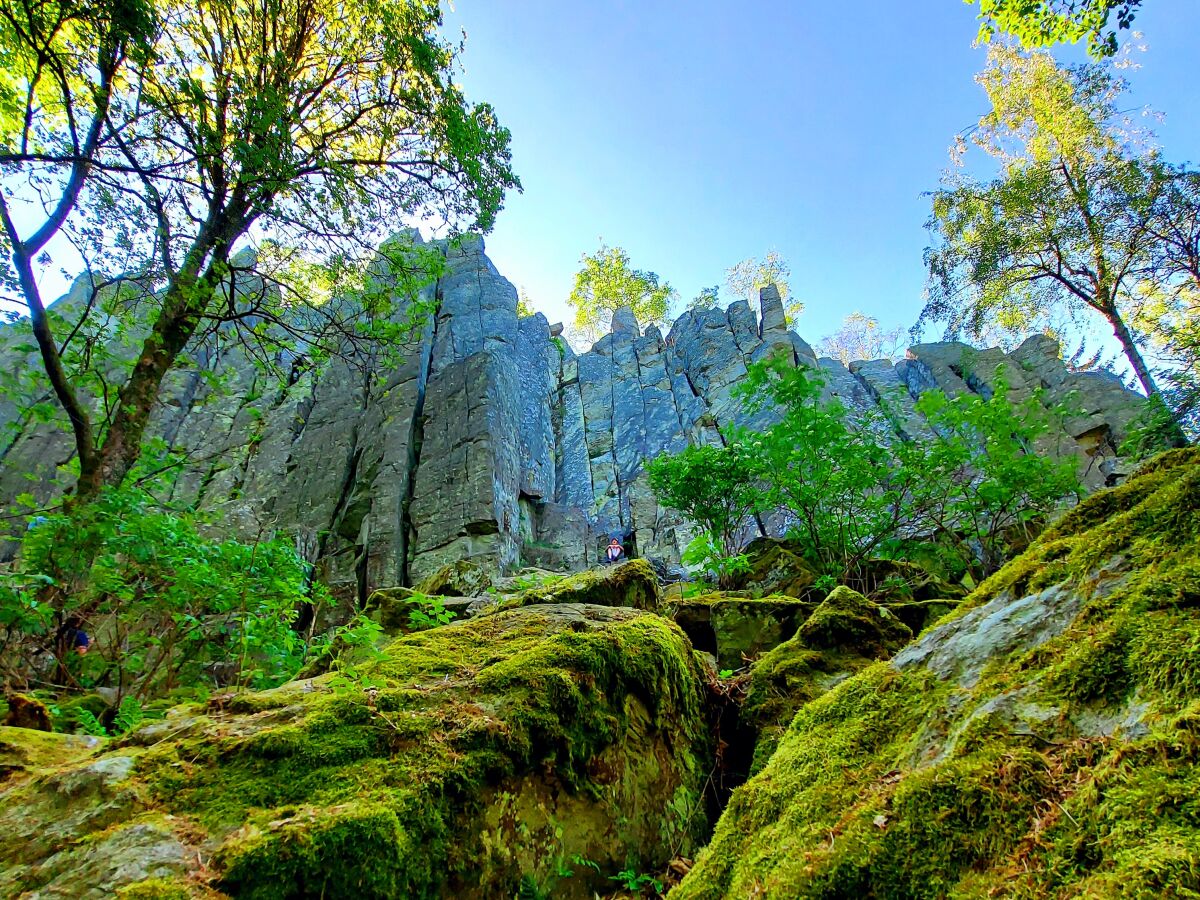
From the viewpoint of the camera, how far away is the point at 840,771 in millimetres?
2172

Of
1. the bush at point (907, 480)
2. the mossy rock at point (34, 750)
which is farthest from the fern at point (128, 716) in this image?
the bush at point (907, 480)

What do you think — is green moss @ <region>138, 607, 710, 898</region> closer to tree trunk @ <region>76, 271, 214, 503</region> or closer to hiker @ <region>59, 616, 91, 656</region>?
hiker @ <region>59, 616, 91, 656</region>

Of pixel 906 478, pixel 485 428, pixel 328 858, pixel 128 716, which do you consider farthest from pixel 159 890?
pixel 485 428

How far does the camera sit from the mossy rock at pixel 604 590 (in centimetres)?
525

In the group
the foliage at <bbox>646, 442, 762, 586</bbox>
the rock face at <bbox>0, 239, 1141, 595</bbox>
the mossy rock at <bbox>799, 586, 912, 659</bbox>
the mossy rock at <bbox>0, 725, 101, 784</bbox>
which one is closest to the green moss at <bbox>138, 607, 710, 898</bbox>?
the mossy rock at <bbox>0, 725, 101, 784</bbox>

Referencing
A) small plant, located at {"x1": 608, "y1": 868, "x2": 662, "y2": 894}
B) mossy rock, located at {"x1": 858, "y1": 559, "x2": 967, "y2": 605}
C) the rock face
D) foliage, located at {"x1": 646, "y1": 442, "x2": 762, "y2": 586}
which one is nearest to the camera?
small plant, located at {"x1": 608, "y1": 868, "x2": 662, "y2": 894}

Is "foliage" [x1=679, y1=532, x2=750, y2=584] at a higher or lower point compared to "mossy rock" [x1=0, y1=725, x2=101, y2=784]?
higher

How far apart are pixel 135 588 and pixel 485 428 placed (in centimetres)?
1096

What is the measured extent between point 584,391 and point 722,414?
26.0ft

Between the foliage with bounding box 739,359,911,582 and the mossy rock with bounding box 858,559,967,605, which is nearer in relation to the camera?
the mossy rock with bounding box 858,559,967,605

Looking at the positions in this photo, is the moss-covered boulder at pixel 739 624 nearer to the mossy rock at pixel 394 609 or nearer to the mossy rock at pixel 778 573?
the mossy rock at pixel 778 573

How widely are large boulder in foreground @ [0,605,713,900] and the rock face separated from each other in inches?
227

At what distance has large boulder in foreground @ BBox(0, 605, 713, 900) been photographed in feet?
5.83

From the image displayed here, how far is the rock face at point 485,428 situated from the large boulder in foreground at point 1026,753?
7511 millimetres
